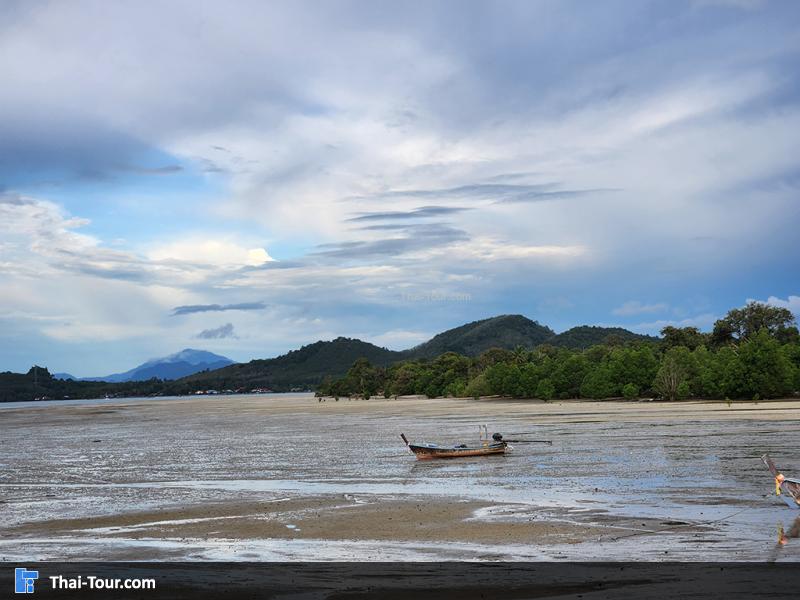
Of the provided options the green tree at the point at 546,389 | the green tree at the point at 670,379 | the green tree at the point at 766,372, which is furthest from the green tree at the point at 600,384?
the green tree at the point at 766,372

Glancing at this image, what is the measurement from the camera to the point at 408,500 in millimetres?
28016

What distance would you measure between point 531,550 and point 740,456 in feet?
68.9

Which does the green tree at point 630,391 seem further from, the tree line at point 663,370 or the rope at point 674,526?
the rope at point 674,526

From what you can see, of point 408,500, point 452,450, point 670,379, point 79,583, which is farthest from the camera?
point 670,379

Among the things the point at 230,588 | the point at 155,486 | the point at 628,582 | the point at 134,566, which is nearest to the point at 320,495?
the point at 155,486

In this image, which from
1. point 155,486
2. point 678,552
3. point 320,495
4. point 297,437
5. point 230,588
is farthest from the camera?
point 297,437

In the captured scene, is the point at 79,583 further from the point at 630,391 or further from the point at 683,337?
the point at 683,337

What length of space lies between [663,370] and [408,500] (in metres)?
85.3

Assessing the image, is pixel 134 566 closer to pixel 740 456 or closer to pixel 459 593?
pixel 459 593

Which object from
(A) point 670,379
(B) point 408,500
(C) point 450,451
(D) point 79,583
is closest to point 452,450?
(C) point 450,451

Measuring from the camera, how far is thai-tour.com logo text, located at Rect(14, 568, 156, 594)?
1527cm

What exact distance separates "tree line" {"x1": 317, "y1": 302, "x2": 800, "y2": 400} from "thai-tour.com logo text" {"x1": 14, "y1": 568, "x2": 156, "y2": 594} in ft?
291

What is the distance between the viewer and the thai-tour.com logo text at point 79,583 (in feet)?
50.1

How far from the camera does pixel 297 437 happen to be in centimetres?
6219
